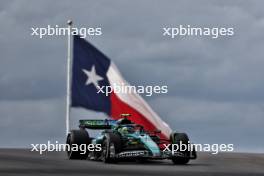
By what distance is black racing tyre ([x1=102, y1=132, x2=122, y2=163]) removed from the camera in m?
26.3

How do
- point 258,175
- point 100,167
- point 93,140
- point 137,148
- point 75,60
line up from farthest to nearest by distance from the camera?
point 75,60 < point 93,140 < point 137,148 < point 100,167 < point 258,175

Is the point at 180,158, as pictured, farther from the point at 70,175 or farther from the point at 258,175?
the point at 70,175

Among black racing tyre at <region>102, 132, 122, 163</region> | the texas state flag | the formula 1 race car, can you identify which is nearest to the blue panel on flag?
the texas state flag

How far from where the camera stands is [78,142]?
28.9 m

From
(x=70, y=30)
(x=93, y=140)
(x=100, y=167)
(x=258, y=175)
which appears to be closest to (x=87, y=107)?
(x=93, y=140)

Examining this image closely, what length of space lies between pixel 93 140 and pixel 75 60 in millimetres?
3539

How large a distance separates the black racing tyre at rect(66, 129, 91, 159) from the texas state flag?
138 cm

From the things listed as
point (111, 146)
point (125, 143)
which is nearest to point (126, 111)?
point (125, 143)

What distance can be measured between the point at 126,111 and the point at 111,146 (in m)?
3.78

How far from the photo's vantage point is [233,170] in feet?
81.9

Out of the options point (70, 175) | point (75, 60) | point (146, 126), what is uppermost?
point (75, 60)

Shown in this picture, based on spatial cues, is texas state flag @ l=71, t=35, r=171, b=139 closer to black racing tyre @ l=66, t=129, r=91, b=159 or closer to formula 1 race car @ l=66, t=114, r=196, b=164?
formula 1 race car @ l=66, t=114, r=196, b=164

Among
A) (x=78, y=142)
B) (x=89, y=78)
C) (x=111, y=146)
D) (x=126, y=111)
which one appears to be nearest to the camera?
(x=111, y=146)

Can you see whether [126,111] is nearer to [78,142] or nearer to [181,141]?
[78,142]
